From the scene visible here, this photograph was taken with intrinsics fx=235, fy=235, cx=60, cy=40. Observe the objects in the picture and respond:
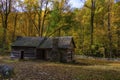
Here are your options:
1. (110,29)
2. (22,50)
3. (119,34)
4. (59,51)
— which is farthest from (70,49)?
(119,34)

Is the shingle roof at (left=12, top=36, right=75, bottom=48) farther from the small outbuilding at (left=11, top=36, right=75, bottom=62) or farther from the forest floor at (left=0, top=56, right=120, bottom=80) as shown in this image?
the forest floor at (left=0, top=56, right=120, bottom=80)

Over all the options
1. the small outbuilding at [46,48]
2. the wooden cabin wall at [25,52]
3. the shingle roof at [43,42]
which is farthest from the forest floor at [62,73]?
the wooden cabin wall at [25,52]

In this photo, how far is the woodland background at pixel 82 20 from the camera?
52.8 metres

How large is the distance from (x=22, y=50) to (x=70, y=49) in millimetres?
8588

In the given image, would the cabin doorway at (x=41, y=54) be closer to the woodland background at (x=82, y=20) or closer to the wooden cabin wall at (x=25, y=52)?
the wooden cabin wall at (x=25, y=52)

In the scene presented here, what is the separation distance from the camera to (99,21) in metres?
58.8

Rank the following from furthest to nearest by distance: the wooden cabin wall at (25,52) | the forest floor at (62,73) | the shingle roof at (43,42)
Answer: the wooden cabin wall at (25,52), the shingle roof at (43,42), the forest floor at (62,73)

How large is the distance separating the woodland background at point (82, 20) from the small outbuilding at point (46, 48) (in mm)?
10694

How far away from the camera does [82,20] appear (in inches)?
2459

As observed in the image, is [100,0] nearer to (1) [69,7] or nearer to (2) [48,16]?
(1) [69,7]

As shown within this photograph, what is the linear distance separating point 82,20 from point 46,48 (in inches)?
975

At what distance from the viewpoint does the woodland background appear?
52844 mm

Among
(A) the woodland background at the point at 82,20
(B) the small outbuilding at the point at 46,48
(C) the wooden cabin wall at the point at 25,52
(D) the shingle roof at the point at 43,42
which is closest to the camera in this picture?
(B) the small outbuilding at the point at 46,48

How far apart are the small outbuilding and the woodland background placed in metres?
10.7
